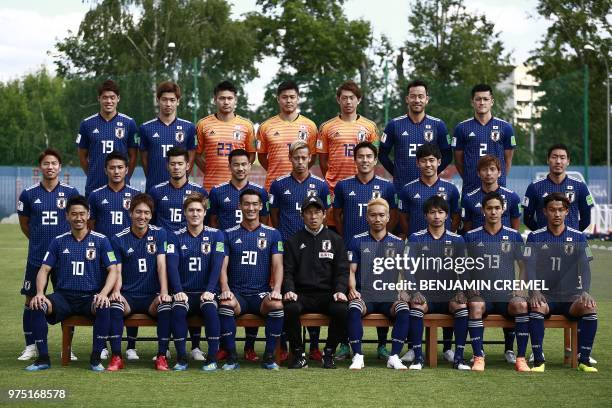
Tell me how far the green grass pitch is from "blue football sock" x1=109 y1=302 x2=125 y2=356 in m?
0.20

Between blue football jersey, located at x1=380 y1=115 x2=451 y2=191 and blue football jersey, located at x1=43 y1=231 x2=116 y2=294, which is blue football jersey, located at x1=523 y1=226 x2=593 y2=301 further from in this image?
blue football jersey, located at x1=43 y1=231 x2=116 y2=294

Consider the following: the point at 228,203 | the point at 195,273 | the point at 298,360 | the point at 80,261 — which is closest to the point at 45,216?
the point at 80,261

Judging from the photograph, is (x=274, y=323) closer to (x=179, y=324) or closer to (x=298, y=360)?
(x=298, y=360)

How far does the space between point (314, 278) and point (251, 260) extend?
0.49 metres

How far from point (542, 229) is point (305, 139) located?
2192mm

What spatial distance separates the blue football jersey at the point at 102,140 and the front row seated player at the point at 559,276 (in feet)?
10.8

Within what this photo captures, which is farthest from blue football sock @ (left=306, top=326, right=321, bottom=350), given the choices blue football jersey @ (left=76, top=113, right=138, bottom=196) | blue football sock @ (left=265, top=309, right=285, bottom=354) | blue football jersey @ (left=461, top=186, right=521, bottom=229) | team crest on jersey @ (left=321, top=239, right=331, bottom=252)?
blue football jersey @ (left=76, top=113, right=138, bottom=196)

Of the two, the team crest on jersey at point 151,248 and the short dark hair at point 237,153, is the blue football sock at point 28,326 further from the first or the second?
the short dark hair at point 237,153

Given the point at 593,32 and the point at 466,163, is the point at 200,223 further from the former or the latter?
the point at 593,32

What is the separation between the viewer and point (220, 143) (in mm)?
9000

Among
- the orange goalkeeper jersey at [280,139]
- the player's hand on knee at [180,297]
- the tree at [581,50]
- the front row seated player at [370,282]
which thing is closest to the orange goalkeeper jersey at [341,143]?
the orange goalkeeper jersey at [280,139]

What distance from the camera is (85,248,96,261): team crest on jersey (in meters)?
7.83

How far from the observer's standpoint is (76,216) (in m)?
7.84

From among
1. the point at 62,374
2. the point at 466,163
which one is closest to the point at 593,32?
the point at 466,163
